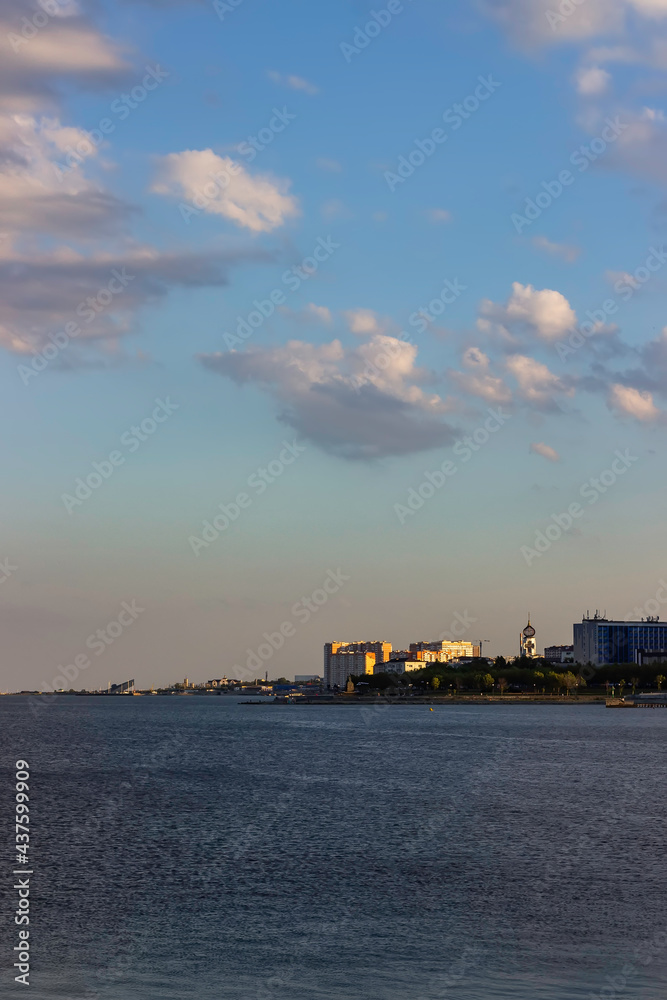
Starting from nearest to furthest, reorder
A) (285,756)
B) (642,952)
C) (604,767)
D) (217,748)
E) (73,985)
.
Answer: (73,985) < (642,952) < (604,767) < (285,756) < (217,748)

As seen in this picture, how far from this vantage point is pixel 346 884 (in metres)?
36.0

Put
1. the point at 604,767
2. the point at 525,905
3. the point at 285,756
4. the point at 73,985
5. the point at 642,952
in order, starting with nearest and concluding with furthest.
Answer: the point at 73,985, the point at 642,952, the point at 525,905, the point at 604,767, the point at 285,756

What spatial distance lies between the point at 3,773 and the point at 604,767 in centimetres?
4478

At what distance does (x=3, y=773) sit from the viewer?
266 ft

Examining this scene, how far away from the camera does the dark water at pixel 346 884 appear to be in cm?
2542

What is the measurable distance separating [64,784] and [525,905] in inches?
1750

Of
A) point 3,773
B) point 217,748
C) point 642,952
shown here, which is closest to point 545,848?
point 642,952

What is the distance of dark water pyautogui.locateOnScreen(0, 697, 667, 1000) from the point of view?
25422mm

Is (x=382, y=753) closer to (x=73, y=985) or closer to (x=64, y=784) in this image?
(x=64, y=784)

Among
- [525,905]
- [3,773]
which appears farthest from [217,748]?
[525,905]

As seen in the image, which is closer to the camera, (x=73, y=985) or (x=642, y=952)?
(x=73, y=985)

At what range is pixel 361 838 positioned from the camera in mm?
45781

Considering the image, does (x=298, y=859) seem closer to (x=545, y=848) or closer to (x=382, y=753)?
(x=545, y=848)

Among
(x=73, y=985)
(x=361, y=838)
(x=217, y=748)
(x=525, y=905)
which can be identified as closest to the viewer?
(x=73, y=985)
